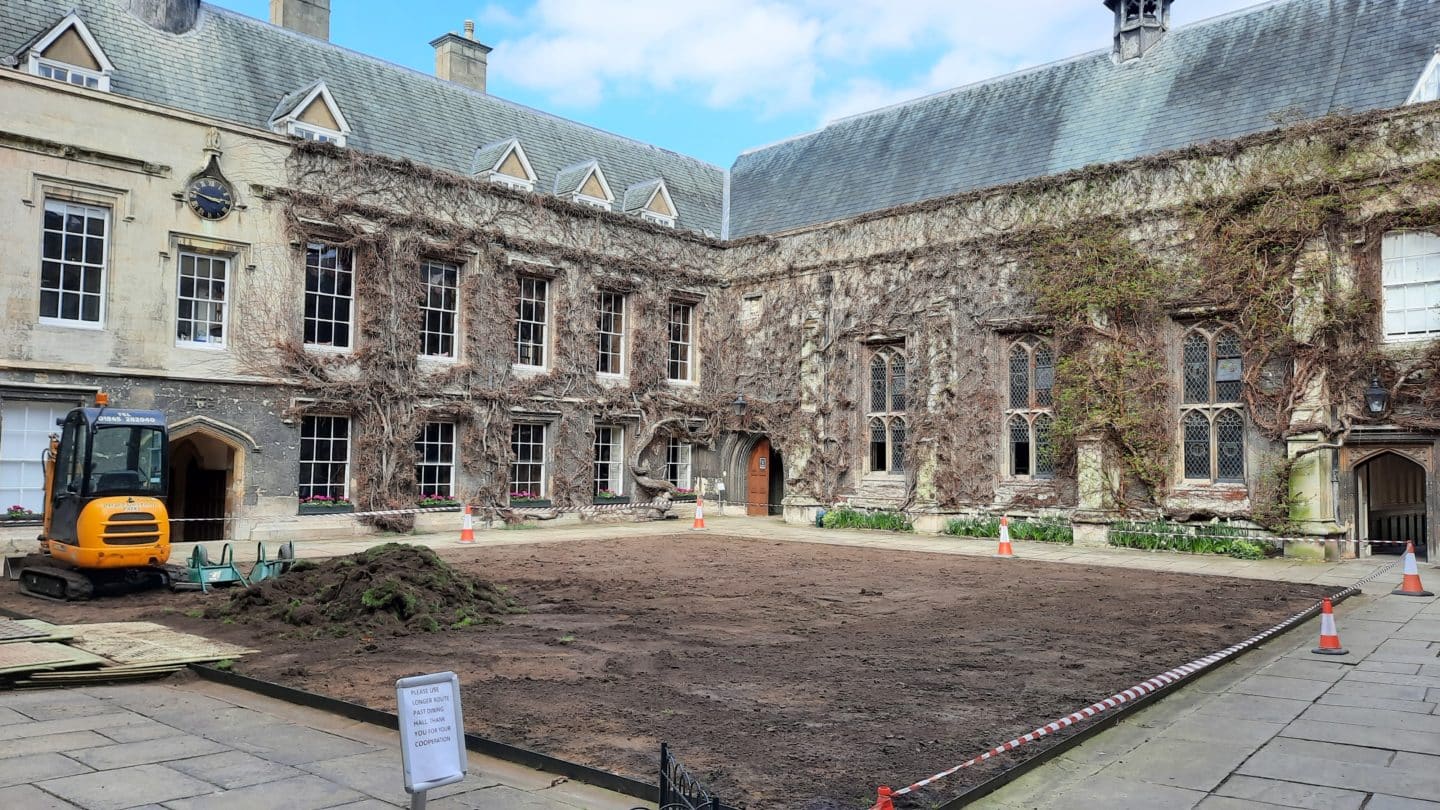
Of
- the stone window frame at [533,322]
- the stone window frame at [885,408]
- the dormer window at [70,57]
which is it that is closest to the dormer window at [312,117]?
the dormer window at [70,57]

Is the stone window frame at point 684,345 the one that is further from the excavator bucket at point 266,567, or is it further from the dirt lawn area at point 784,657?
the excavator bucket at point 266,567

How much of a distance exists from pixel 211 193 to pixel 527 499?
9226 millimetres

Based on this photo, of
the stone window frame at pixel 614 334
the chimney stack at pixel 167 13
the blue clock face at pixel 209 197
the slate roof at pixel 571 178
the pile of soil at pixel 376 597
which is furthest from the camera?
the stone window frame at pixel 614 334

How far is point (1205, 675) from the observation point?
808 cm

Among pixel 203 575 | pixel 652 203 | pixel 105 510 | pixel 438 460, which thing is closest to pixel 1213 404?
pixel 652 203

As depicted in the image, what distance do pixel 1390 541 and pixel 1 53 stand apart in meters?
26.2

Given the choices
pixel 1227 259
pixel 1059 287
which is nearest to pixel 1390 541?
pixel 1227 259

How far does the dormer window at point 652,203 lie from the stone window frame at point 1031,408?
9811 mm

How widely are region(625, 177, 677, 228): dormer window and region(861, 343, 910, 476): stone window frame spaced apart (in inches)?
260

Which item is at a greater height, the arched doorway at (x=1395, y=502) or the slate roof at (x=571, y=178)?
the slate roof at (x=571, y=178)

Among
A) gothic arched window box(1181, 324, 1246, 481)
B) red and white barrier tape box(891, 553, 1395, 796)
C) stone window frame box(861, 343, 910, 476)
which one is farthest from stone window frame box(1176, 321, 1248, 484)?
red and white barrier tape box(891, 553, 1395, 796)

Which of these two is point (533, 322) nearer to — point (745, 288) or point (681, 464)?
point (681, 464)

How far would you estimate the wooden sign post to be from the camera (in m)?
4.16

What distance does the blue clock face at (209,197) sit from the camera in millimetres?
17844
